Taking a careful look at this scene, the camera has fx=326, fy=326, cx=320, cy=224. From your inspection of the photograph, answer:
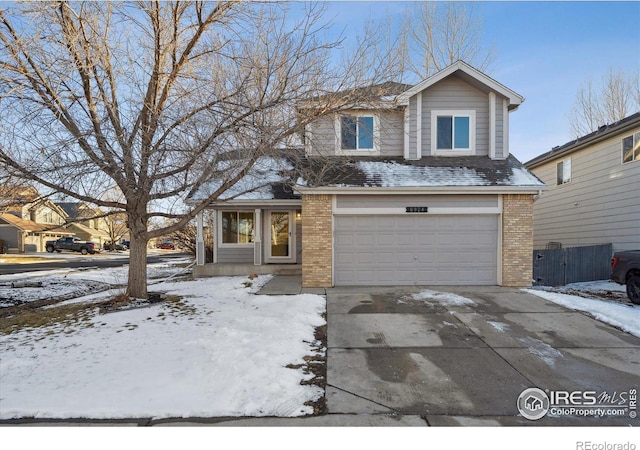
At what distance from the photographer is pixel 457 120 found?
10.6m

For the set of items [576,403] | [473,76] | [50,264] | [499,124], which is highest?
[473,76]

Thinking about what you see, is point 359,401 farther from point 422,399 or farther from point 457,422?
point 457,422

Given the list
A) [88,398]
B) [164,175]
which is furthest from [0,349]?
[164,175]

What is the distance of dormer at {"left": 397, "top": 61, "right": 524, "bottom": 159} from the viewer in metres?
Result: 10.4

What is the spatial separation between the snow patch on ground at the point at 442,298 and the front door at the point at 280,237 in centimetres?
613

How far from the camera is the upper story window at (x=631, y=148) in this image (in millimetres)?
10727

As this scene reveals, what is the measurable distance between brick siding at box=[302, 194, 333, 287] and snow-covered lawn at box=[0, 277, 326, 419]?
2.29 m

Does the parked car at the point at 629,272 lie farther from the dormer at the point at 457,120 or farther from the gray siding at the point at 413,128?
the gray siding at the point at 413,128

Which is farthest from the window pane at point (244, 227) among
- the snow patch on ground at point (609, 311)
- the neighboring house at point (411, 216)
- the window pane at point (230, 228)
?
the snow patch on ground at point (609, 311)

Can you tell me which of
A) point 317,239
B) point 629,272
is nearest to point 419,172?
point 317,239

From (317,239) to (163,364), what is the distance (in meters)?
5.57

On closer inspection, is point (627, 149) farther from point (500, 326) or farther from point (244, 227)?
point (244, 227)
